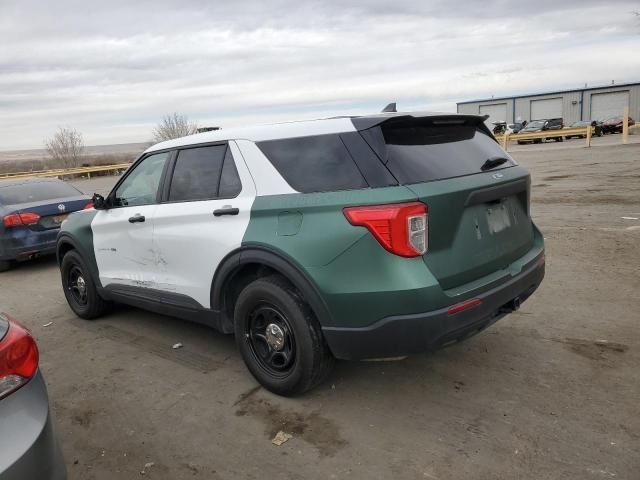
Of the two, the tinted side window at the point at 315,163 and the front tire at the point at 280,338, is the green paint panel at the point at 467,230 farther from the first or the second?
the front tire at the point at 280,338

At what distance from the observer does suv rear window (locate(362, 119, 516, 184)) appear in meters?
3.02

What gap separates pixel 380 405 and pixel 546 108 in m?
64.8

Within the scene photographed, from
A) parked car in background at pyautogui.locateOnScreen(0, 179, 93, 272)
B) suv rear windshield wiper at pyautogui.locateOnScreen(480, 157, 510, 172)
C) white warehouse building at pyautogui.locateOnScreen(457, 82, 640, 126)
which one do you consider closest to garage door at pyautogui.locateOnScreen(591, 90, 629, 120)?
white warehouse building at pyautogui.locateOnScreen(457, 82, 640, 126)

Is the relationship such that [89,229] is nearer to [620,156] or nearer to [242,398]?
[242,398]

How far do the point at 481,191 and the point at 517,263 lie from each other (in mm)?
654

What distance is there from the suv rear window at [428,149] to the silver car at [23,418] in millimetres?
2032

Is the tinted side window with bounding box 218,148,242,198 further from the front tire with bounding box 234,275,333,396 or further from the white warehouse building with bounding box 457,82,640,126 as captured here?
the white warehouse building with bounding box 457,82,640,126

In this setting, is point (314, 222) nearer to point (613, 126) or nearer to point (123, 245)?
point (123, 245)

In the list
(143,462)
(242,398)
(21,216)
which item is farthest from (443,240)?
(21,216)

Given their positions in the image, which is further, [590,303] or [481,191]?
[590,303]

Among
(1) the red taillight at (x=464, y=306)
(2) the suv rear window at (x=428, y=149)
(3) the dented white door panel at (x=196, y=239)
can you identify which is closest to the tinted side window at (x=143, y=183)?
(3) the dented white door panel at (x=196, y=239)

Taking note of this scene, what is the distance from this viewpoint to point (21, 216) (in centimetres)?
783

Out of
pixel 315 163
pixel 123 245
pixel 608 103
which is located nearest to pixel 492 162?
pixel 315 163

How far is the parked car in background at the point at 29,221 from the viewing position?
784cm
